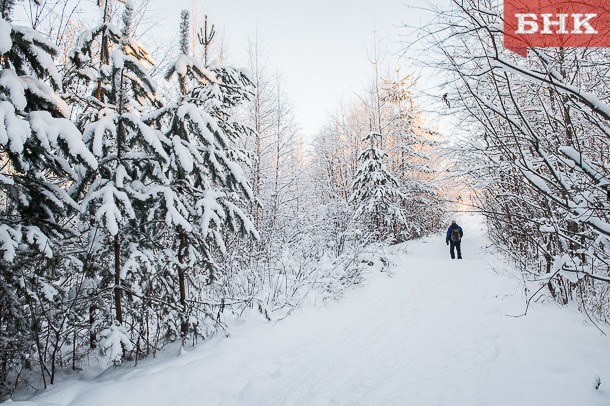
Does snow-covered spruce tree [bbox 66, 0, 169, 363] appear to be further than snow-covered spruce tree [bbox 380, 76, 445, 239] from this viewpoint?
No

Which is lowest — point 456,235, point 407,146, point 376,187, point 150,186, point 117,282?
point 456,235

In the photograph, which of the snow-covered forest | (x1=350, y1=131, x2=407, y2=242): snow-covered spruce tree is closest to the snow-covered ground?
the snow-covered forest

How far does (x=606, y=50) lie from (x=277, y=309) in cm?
584

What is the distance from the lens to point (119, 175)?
339cm

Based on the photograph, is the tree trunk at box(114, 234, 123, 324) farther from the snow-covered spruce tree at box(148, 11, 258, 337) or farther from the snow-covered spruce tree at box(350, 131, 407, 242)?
the snow-covered spruce tree at box(350, 131, 407, 242)

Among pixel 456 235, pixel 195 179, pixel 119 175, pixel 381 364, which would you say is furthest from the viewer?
pixel 456 235

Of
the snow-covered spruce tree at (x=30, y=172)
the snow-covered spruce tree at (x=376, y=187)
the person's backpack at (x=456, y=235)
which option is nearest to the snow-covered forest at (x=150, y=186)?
the snow-covered spruce tree at (x=30, y=172)

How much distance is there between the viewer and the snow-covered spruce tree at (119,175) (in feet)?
11.1

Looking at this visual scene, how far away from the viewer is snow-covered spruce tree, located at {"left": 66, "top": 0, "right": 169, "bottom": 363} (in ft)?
11.1

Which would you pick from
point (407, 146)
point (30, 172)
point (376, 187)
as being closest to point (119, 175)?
point (30, 172)

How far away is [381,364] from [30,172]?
4.46m

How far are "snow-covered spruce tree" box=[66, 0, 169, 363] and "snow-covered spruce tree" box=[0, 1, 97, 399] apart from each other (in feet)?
1.05

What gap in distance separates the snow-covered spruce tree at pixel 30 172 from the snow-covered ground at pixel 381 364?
820mm

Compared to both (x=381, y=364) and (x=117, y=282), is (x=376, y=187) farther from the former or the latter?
(x=117, y=282)
